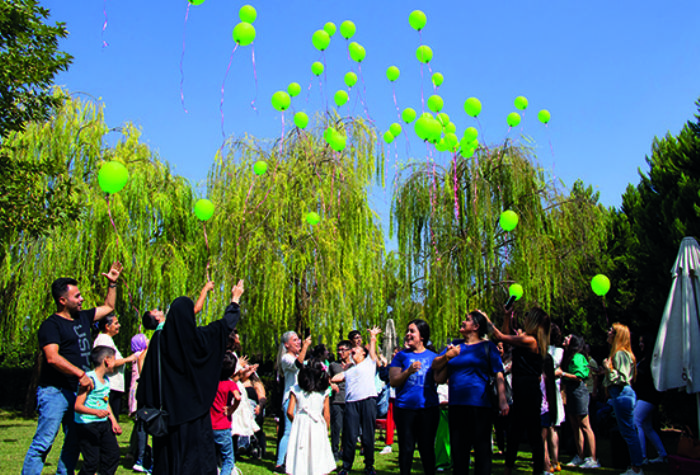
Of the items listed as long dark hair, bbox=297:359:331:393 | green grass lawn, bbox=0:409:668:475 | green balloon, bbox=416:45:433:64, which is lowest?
green grass lawn, bbox=0:409:668:475

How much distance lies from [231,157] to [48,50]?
657cm

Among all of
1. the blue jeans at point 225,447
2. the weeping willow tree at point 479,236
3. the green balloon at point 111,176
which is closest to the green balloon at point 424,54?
the weeping willow tree at point 479,236

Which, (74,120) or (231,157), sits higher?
(74,120)

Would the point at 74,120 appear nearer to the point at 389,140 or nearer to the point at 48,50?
the point at 48,50

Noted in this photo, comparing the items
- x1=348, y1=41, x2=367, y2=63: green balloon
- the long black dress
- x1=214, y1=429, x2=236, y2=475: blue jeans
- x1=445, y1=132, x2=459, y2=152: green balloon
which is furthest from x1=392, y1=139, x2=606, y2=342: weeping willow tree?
the long black dress

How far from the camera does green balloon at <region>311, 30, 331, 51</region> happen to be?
9.77m

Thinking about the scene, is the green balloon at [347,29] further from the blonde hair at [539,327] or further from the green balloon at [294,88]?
the blonde hair at [539,327]

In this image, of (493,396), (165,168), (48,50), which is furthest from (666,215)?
(165,168)

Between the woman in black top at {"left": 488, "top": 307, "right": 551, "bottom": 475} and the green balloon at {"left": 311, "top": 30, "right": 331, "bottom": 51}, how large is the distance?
5900mm

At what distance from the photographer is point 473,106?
10945 millimetres

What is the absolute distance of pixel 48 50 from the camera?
8.34 m

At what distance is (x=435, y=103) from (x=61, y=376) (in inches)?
312

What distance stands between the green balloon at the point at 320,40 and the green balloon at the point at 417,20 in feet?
4.78

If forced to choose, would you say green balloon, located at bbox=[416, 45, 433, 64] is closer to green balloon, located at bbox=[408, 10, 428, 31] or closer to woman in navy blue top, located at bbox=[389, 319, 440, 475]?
green balloon, located at bbox=[408, 10, 428, 31]
